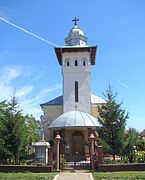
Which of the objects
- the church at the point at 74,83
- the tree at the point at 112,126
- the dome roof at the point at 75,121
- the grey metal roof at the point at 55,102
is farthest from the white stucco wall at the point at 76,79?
the tree at the point at 112,126

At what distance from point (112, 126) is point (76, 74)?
42.1 ft

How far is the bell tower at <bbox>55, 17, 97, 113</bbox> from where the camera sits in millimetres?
34688

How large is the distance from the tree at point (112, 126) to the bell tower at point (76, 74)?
31.9 ft

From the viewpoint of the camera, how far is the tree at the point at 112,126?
2341 cm

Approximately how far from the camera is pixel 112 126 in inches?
946

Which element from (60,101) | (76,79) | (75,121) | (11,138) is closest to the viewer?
(11,138)

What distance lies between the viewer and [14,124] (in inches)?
889

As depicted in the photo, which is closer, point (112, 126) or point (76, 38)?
point (112, 126)

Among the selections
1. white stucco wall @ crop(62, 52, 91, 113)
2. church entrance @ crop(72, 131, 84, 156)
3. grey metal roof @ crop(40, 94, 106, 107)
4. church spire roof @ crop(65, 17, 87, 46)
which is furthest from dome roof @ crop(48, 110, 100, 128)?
church spire roof @ crop(65, 17, 87, 46)

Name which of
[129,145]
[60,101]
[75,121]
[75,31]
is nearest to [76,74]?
[60,101]

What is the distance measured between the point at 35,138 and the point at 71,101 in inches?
292

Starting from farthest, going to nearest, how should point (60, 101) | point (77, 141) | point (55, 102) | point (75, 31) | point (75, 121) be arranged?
1. point (75, 31)
2. point (60, 101)
3. point (55, 102)
4. point (77, 141)
5. point (75, 121)

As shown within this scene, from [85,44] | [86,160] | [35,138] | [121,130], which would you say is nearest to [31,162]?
[86,160]

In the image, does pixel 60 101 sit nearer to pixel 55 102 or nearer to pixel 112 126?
pixel 55 102
